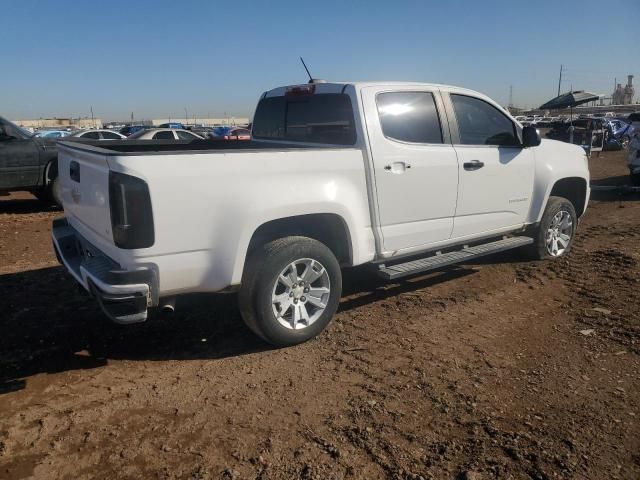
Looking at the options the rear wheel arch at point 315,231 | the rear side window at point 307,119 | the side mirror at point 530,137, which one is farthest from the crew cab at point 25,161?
the side mirror at point 530,137

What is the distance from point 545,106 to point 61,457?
17620mm

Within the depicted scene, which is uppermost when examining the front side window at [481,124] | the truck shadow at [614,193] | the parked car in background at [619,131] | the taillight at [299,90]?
the taillight at [299,90]

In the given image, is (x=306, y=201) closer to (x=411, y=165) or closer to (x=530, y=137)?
(x=411, y=165)

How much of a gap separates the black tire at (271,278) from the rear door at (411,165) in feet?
2.22

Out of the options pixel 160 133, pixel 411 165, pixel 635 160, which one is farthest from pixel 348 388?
pixel 160 133

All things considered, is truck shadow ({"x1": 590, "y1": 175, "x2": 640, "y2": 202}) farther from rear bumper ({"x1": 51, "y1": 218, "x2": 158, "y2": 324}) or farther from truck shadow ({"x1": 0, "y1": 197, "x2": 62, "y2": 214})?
truck shadow ({"x1": 0, "y1": 197, "x2": 62, "y2": 214})

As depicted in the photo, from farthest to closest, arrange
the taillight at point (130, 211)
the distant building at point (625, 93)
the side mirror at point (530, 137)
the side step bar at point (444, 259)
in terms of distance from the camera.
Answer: the distant building at point (625, 93), the side mirror at point (530, 137), the side step bar at point (444, 259), the taillight at point (130, 211)

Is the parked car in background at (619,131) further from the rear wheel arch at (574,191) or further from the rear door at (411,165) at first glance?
the rear door at (411,165)

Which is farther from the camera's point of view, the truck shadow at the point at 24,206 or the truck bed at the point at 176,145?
the truck shadow at the point at 24,206

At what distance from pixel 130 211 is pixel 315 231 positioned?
1.50 m

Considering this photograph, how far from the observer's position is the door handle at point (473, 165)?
4.82 m

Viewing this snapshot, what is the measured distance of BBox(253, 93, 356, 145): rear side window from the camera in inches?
171

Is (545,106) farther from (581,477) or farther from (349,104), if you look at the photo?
(581,477)

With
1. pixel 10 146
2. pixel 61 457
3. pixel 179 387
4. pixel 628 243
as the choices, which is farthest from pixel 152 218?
pixel 10 146
